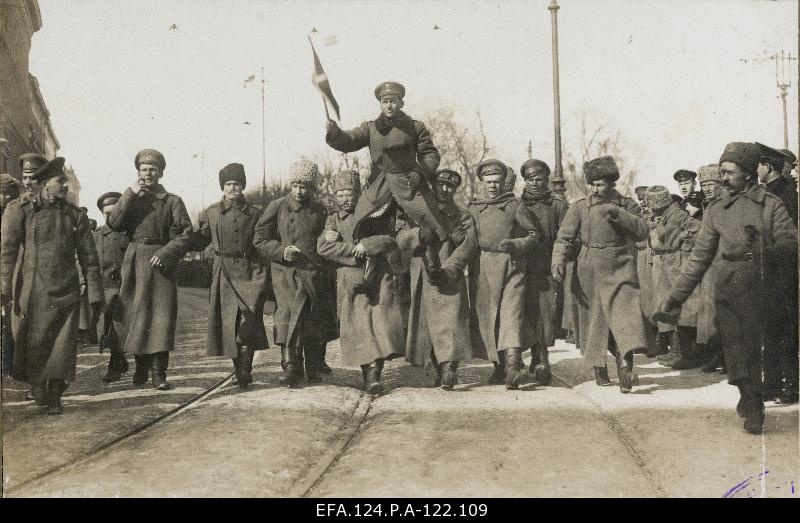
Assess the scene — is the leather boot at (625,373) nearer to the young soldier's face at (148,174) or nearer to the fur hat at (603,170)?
the fur hat at (603,170)

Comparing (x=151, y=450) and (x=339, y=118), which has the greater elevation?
(x=339, y=118)

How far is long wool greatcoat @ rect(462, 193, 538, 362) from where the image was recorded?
8133mm

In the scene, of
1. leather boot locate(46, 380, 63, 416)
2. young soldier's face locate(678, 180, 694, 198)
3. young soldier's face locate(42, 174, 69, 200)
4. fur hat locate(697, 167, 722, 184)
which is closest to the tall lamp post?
young soldier's face locate(678, 180, 694, 198)

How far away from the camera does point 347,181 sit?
8320 millimetres

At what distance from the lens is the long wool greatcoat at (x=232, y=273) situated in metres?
8.14

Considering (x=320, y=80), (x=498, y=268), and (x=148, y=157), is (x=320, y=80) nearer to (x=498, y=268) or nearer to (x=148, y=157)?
(x=148, y=157)

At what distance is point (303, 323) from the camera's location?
323 inches

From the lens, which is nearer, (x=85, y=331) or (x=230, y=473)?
(x=230, y=473)

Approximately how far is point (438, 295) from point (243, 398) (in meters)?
2.12

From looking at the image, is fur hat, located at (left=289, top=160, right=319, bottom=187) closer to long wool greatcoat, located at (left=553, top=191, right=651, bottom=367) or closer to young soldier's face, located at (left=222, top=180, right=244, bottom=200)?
young soldier's face, located at (left=222, top=180, right=244, bottom=200)
